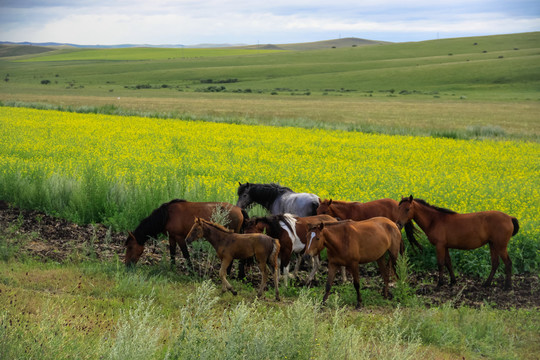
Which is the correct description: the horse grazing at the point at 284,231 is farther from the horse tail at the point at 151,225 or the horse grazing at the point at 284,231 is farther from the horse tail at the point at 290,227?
the horse tail at the point at 151,225

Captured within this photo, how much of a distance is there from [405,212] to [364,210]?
3.47 feet

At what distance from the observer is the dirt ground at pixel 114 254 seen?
358 inches

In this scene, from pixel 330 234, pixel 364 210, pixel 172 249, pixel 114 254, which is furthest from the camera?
pixel 364 210

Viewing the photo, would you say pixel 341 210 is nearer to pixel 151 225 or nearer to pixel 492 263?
pixel 492 263

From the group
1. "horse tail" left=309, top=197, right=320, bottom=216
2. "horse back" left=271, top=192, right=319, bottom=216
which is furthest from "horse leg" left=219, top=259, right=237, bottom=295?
"horse tail" left=309, top=197, right=320, bottom=216

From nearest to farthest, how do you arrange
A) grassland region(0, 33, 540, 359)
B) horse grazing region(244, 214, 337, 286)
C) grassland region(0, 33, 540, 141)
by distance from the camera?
grassland region(0, 33, 540, 359), horse grazing region(244, 214, 337, 286), grassland region(0, 33, 540, 141)

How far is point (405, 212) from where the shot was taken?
10047mm

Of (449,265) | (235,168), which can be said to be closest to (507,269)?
(449,265)

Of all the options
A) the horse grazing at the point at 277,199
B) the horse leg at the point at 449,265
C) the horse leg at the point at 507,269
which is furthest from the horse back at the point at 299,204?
the horse leg at the point at 507,269

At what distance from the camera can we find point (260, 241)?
28.6 ft

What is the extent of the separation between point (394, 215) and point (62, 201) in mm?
8216

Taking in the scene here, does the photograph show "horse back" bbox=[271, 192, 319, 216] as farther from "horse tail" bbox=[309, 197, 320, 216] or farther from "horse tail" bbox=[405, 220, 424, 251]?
"horse tail" bbox=[405, 220, 424, 251]

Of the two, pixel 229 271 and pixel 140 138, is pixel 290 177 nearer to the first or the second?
pixel 229 271

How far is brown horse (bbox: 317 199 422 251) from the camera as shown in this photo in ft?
34.9
